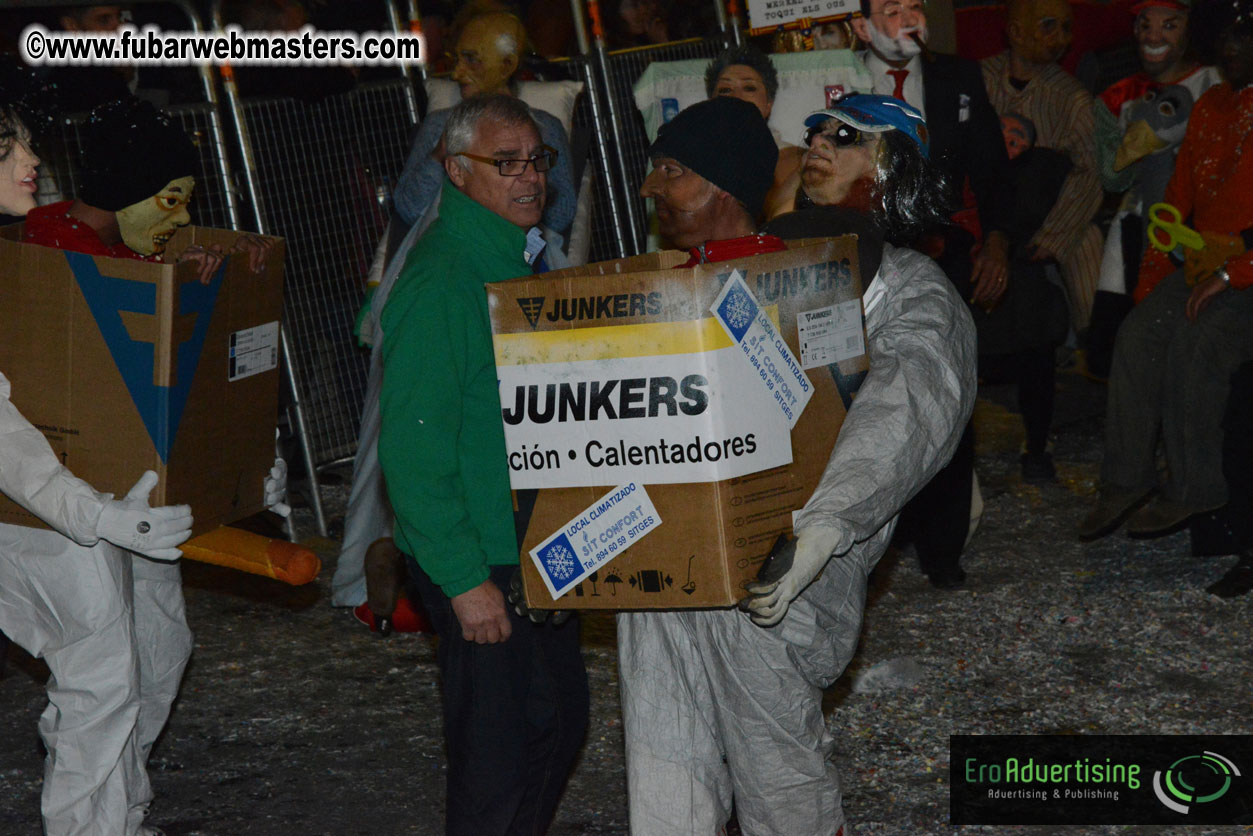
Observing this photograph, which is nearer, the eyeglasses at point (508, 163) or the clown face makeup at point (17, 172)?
the eyeglasses at point (508, 163)

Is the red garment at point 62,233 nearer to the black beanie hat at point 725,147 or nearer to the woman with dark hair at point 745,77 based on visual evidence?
the black beanie hat at point 725,147

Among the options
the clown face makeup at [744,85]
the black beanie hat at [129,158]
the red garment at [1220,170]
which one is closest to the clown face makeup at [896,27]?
the clown face makeup at [744,85]

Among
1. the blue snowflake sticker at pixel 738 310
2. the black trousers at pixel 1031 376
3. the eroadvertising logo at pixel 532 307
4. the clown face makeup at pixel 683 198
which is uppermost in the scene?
the clown face makeup at pixel 683 198

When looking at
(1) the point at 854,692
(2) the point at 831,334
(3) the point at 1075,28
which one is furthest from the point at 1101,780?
(3) the point at 1075,28

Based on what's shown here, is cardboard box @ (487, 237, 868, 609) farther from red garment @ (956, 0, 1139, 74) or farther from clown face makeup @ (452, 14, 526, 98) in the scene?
red garment @ (956, 0, 1139, 74)

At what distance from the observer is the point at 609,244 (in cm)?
758

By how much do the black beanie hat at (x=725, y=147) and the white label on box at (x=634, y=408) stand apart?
0.52 m

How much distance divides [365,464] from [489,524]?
2.33 metres

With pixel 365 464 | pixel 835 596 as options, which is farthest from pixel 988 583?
pixel 835 596

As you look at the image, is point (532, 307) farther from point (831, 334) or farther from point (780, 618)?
point (780, 618)

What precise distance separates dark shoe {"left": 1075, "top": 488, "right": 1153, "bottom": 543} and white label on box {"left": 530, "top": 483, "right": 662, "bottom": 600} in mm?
3649

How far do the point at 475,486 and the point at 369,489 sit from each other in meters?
2.36

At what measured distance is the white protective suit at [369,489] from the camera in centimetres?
500

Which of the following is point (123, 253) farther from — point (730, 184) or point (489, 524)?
point (730, 184)
